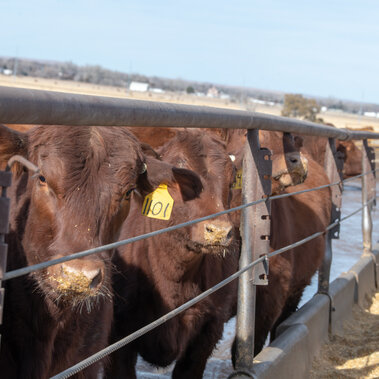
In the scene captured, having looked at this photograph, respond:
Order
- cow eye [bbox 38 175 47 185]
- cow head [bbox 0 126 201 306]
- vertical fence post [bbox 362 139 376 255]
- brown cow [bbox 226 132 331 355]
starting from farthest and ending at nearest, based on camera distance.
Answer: vertical fence post [bbox 362 139 376 255], brown cow [bbox 226 132 331 355], cow eye [bbox 38 175 47 185], cow head [bbox 0 126 201 306]

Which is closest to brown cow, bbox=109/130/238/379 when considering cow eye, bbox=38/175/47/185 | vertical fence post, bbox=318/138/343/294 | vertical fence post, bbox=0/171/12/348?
vertical fence post, bbox=318/138/343/294

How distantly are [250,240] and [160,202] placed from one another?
660mm

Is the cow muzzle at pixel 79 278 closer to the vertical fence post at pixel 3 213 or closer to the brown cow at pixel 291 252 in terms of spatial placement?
the vertical fence post at pixel 3 213

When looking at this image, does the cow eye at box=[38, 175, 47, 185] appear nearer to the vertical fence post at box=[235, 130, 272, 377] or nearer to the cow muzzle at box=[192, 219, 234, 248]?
the vertical fence post at box=[235, 130, 272, 377]

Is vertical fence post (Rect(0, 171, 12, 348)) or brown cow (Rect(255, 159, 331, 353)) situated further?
brown cow (Rect(255, 159, 331, 353))

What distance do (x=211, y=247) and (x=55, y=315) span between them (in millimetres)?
1192

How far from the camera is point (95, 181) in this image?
288 centimetres

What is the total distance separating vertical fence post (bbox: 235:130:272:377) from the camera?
3.21 m

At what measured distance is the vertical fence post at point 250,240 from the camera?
10.5ft

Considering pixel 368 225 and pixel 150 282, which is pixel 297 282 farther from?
pixel 150 282

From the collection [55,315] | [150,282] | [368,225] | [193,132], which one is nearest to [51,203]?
[55,315]

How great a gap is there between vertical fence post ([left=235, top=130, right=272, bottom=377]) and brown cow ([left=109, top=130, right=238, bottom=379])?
616mm

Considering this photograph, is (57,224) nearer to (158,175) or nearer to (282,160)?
(158,175)

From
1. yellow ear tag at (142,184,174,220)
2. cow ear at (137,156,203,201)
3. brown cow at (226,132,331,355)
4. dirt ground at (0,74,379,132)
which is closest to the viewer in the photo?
cow ear at (137,156,203,201)
